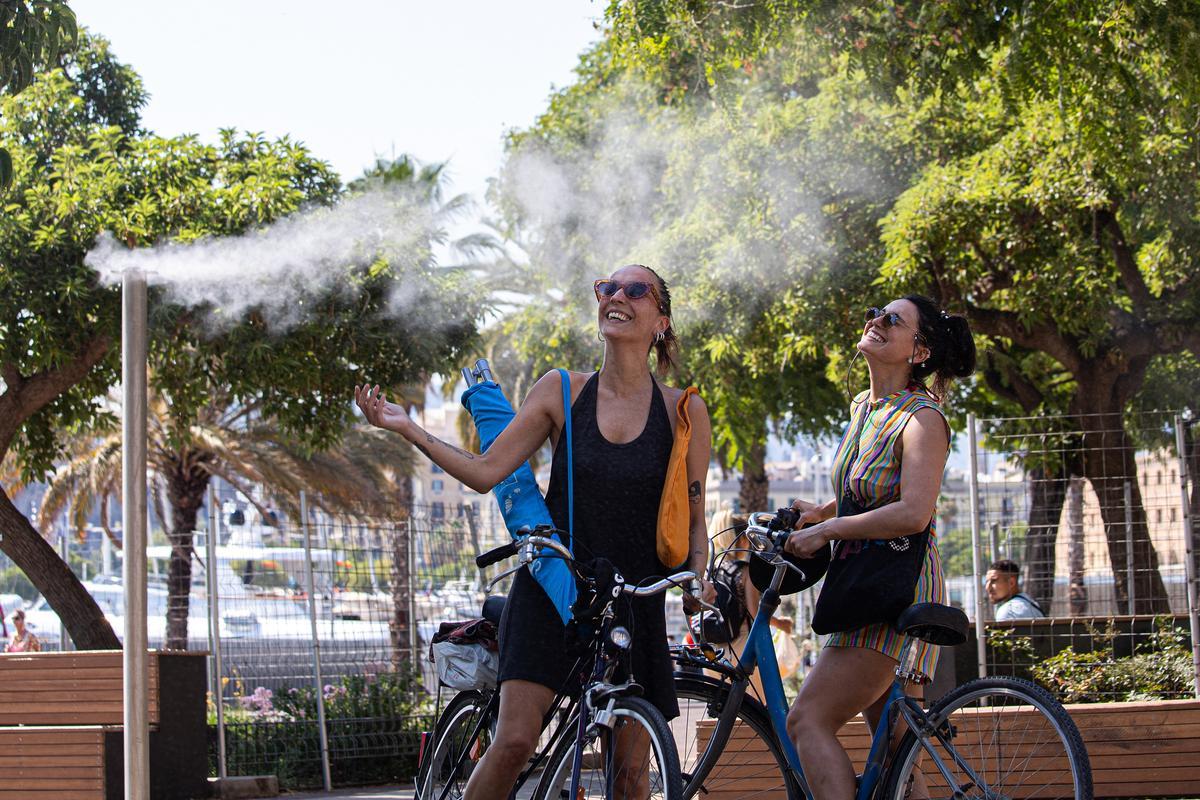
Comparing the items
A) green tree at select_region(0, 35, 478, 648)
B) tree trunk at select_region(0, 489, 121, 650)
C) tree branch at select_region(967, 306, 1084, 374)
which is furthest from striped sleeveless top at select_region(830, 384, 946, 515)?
tree branch at select_region(967, 306, 1084, 374)

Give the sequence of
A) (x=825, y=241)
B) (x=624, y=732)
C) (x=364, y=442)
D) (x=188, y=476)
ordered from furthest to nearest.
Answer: (x=364, y=442)
(x=188, y=476)
(x=825, y=241)
(x=624, y=732)

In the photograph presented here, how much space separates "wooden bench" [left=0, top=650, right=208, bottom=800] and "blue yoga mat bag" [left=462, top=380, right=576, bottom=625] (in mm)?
4507

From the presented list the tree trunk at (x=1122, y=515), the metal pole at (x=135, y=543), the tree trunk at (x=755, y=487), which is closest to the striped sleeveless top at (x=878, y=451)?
the metal pole at (x=135, y=543)

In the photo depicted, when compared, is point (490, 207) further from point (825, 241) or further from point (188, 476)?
point (825, 241)

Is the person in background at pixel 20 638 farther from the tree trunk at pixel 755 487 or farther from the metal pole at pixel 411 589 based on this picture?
the tree trunk at pixel 755 487

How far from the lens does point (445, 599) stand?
10914mm

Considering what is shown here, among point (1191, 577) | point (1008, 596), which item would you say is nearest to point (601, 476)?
point (1191, 577)

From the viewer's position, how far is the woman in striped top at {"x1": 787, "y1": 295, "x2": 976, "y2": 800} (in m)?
4.09

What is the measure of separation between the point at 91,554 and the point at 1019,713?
11.6 meters

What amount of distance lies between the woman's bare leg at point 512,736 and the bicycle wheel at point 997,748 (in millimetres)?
972

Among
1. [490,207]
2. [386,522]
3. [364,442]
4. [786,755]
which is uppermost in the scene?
[490,207]

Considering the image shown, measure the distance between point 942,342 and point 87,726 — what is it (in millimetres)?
5729

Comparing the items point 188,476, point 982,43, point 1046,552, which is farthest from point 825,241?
point 188,476

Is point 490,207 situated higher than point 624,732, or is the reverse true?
point 490,207
